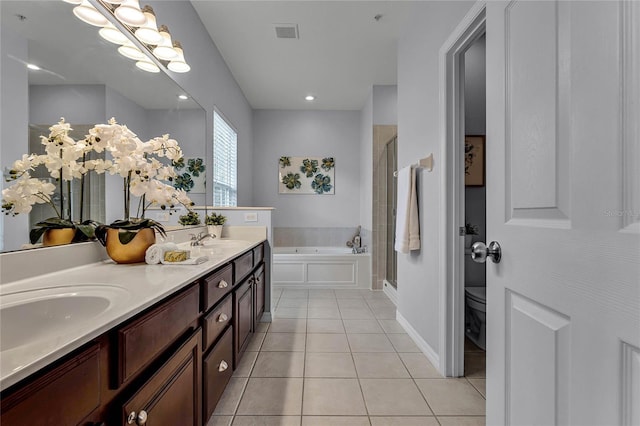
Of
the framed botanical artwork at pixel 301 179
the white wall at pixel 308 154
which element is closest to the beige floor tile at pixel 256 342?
the white wall at pixel 308 154

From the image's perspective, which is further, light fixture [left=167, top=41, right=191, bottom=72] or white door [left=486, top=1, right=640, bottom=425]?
light fixture [left=167, top=41, right=191, bottom=72]

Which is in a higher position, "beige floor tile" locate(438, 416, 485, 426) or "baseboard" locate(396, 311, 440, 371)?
"baseboard" locate(396, 311, 440, 371)

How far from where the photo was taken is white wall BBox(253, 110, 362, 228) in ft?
16.0

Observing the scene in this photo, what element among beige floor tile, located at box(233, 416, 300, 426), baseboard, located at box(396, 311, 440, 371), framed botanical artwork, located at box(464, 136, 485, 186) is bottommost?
beige floor tile, located at box(233, 416, 300, 426)

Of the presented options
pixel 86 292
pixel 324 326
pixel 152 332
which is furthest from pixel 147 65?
pixel 324 326

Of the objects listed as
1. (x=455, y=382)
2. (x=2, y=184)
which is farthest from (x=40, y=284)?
(x=455, y=382)

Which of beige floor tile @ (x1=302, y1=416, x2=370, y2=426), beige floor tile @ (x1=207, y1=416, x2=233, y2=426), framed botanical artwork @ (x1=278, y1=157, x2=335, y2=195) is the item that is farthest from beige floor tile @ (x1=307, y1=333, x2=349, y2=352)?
framed botanical artwork @ (x1=278, y1=157, x2=335, y2=195)

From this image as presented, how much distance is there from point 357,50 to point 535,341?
315 centimetres

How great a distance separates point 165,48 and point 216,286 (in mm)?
1489

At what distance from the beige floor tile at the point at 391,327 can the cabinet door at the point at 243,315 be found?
1213 millimetres

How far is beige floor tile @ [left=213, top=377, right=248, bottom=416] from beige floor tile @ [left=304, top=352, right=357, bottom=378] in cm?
41

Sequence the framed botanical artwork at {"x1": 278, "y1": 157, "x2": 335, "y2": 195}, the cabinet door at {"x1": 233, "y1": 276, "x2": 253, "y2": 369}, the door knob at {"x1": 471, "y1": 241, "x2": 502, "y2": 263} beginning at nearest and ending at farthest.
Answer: the door knob at {"x1": 471, "y1": 241, "x2": 502, "y2": 263}
the cabinet door at {"x1": 233, "y1": 276, "x2": 253, "y2": 369}
the framed botanical artwork at {"x1": 278, "y1": 157, "x2": 335, "y2": 195}

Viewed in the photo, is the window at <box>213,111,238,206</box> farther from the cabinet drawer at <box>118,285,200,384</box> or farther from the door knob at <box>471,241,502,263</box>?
the door knob at <box>471,241,502,263</box>

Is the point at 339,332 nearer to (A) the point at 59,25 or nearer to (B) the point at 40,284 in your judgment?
(B) the point at 40,284
